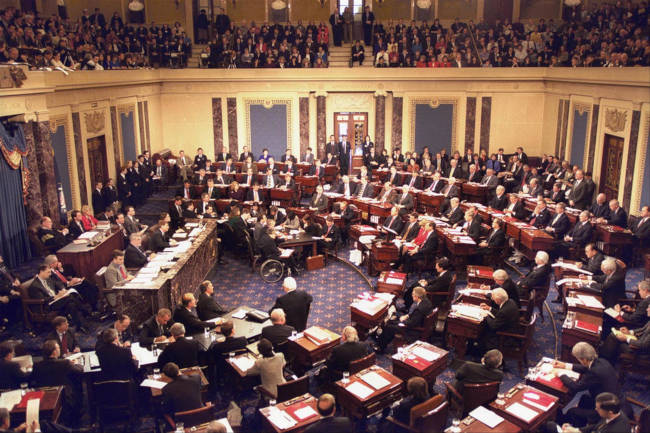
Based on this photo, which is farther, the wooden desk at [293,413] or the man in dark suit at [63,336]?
the man in dark suit at [63,336]

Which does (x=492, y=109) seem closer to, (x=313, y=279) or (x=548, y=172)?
(x=548, y=172)

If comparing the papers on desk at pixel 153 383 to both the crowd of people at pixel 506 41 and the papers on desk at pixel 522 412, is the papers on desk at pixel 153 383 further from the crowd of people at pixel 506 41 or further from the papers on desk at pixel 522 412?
the crowd of people at pixel 506 41

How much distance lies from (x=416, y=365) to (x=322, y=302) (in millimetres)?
3754

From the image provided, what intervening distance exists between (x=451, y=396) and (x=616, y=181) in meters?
10.3

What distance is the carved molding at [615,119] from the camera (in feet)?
45.8

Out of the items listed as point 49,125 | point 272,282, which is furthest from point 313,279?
point 49,125

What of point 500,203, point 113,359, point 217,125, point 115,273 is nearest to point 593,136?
point 500,203

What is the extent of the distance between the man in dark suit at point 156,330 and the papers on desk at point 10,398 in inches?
59.1

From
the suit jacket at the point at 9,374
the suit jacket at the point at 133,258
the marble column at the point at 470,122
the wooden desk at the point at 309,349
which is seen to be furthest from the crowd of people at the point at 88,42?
the marble column at the point at 470,122

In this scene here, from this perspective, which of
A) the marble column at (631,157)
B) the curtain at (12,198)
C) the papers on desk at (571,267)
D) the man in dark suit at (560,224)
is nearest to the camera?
the papers on desk at (571,267)

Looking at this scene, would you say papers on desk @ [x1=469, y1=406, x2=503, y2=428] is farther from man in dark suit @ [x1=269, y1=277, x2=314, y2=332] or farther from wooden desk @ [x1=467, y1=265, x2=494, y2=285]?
wooden desk @ [x1=467, y1=265, x2=494, y2=285]

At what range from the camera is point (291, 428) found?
5.50 meters

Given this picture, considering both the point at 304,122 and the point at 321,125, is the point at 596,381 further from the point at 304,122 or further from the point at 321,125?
the point at 304,122

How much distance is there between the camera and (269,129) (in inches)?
810
